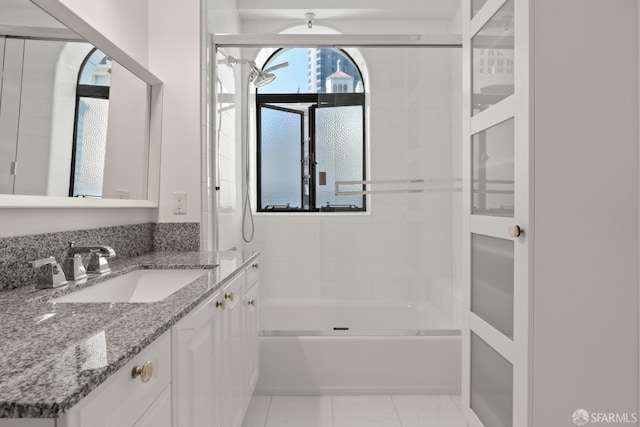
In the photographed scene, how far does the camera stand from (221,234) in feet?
8.46

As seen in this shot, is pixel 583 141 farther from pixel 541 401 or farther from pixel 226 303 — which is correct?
pixel 226 303

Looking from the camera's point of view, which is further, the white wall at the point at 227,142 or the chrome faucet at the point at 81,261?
the white wall at the point at 227,142

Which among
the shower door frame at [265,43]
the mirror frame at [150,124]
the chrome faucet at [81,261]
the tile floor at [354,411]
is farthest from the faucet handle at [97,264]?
the tile floor at [354,411]

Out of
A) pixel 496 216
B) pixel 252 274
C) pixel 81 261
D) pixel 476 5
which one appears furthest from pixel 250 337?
pixel 476 5

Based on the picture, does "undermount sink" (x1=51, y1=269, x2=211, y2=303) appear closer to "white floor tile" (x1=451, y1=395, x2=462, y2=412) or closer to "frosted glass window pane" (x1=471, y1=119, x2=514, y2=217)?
"frosted glass window pane" (x1=471, y1=119, x2=514, y2=217)

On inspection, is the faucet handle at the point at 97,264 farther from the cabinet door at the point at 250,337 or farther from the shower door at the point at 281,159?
the shower door at the point at 281,159

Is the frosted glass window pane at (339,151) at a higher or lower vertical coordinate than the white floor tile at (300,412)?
higher

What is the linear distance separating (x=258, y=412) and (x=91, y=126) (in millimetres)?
1627

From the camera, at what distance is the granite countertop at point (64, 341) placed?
57 centimetres

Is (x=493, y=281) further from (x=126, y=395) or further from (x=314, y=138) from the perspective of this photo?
(x=314, y=138)

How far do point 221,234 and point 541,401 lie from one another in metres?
1.83

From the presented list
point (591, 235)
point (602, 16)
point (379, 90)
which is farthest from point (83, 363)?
point (379, 90)

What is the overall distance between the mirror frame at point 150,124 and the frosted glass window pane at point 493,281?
5.02ft

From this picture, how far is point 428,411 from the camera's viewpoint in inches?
91.3
